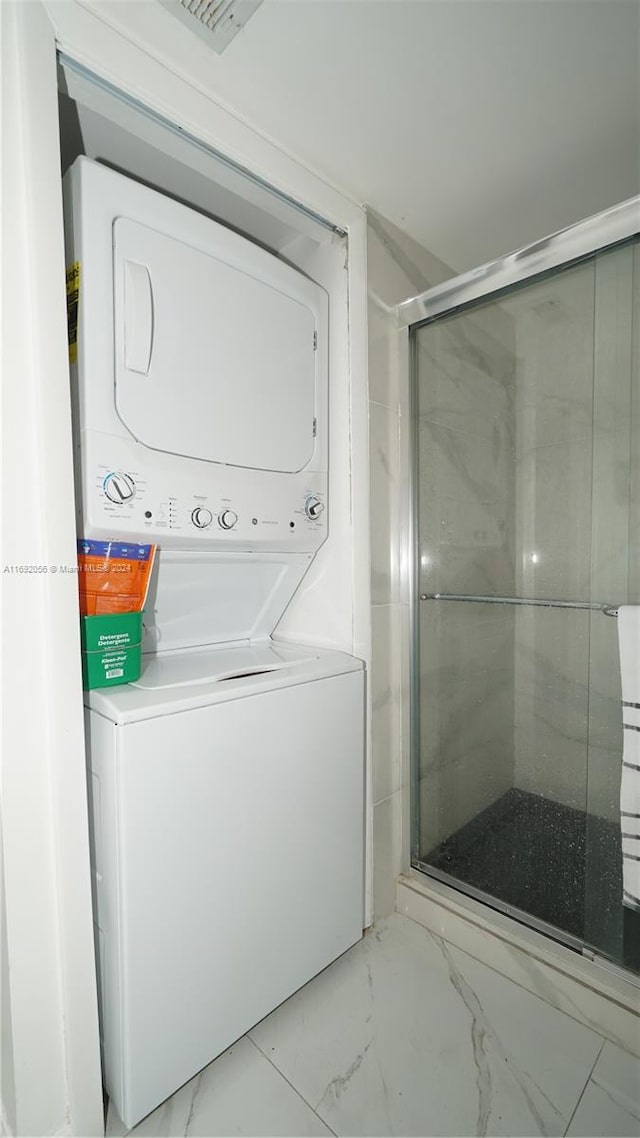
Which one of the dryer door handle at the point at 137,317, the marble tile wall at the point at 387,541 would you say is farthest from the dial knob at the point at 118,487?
the marble tile wall at the point at 387,541

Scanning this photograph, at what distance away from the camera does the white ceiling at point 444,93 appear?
1.01 meters

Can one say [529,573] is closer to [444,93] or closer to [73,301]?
[444,93]

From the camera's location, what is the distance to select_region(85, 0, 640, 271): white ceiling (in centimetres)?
101

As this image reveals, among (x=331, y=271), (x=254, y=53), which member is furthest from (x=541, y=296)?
(x=254, y=53)

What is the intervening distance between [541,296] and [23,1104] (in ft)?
7.36

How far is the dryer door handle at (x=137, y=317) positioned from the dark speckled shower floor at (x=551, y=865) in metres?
1.55

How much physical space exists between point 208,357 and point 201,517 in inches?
14.5

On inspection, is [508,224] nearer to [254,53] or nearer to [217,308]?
[254,53]

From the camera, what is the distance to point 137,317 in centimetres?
101

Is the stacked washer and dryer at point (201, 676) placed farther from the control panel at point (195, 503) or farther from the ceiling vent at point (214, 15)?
the ceiling vent at point (214, 15)

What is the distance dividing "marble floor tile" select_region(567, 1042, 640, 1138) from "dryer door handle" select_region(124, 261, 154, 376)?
1.76 meters

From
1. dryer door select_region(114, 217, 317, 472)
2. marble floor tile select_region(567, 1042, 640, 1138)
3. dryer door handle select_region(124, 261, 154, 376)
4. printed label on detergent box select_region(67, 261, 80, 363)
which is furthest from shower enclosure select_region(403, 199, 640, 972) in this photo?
printed label on detergent box select_region(67, 261, 80, 363)

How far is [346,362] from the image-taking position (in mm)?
1438

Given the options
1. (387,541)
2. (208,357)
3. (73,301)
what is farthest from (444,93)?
(387,541)
